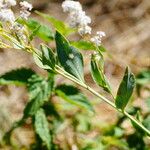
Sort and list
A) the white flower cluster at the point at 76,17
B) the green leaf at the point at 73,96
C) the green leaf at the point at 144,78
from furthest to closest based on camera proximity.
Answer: the green leaf at the point at 144,78 → the green leaf at the point at 73,96 → the white flower cluster at the point at 76,17

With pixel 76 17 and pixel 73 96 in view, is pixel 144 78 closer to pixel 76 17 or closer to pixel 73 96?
pixel 73 96

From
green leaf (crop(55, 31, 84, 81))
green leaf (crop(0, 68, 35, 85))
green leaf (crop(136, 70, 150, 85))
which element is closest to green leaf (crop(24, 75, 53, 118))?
green leaf (crop(0, 68, 35, 85))

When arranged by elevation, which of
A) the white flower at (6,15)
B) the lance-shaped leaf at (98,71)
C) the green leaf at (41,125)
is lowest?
the green leaf at (41,125)

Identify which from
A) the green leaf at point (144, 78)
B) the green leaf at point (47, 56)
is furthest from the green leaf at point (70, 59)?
the green leaf at point (144, 78)

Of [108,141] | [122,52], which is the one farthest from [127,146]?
[122,52]

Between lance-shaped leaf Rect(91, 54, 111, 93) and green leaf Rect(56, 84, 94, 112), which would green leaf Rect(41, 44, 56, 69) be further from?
green leaf Rect(56, 84, 94, 112)

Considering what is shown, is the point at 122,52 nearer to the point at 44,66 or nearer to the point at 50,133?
the point at 50,133

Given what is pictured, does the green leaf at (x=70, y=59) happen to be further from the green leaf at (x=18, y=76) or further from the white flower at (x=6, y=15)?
the green leaf at (x=18, y=76)
